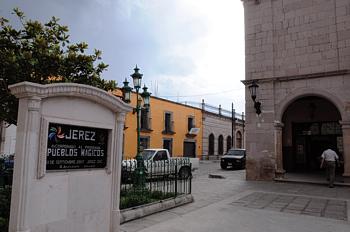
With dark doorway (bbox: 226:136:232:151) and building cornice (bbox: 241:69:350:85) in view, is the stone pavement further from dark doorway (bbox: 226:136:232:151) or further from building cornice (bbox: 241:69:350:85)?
dark doorway (bbox: 226:136:232:151)

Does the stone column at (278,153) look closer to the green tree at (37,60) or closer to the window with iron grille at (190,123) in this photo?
the green tree at (37,60)

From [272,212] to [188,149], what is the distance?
23.9 m

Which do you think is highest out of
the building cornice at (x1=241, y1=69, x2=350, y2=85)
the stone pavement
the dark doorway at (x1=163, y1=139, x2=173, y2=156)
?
the building cornice at (x1=241, y1=69, x2=350, y2=85)

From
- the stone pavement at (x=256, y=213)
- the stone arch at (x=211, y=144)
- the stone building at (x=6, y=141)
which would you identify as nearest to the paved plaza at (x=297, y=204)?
the stone pavement at (x=256, y=213)

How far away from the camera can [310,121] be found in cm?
1491

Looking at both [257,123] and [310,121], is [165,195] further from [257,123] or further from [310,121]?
[310,121]

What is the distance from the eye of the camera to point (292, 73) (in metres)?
13.0

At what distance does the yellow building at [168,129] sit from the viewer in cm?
2383

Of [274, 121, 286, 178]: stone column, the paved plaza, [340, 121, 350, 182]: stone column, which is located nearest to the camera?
the paved plaza

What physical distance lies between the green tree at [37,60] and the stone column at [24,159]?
2.30m

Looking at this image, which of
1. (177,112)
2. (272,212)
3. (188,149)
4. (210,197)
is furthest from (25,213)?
(188,149)

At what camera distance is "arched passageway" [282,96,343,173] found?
14.6 metres

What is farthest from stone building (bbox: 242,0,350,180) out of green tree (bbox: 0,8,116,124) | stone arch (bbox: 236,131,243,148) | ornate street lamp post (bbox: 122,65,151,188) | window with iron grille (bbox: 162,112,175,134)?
stone arch (bbox: 236,131,243,148)

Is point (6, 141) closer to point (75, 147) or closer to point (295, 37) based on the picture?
point (295, 37)
